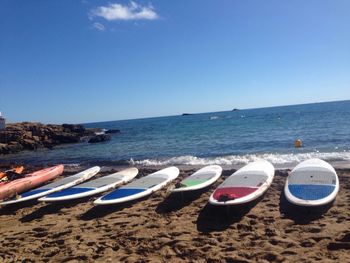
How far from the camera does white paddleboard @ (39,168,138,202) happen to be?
26.9 ft

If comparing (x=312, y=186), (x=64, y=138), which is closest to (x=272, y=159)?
(x=312, y=186)

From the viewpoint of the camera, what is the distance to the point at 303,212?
6.33m

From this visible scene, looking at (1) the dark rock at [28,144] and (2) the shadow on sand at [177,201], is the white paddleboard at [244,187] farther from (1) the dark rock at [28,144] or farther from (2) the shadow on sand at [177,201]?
(1) the dark rock at [28,144]

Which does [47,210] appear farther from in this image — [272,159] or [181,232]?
[272,159]

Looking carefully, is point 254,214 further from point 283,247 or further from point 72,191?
point 72,191

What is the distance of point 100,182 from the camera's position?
9680 millimetres

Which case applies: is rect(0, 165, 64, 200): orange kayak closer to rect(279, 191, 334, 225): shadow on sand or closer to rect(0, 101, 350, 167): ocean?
rect(0, 101, 350, 167): ocean

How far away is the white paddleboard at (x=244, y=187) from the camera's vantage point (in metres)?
6.45

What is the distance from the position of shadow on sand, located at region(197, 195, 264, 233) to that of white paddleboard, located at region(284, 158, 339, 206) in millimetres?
907

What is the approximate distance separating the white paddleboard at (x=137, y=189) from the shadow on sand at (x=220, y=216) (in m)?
1.79

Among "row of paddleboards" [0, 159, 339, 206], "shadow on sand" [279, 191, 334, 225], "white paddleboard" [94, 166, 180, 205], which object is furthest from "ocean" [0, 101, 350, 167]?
"shadow on sand" [279, 191, 334, 225]

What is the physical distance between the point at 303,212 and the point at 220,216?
157cm

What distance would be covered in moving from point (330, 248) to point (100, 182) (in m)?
6.58

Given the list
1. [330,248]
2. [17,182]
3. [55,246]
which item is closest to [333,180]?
[330,248]
